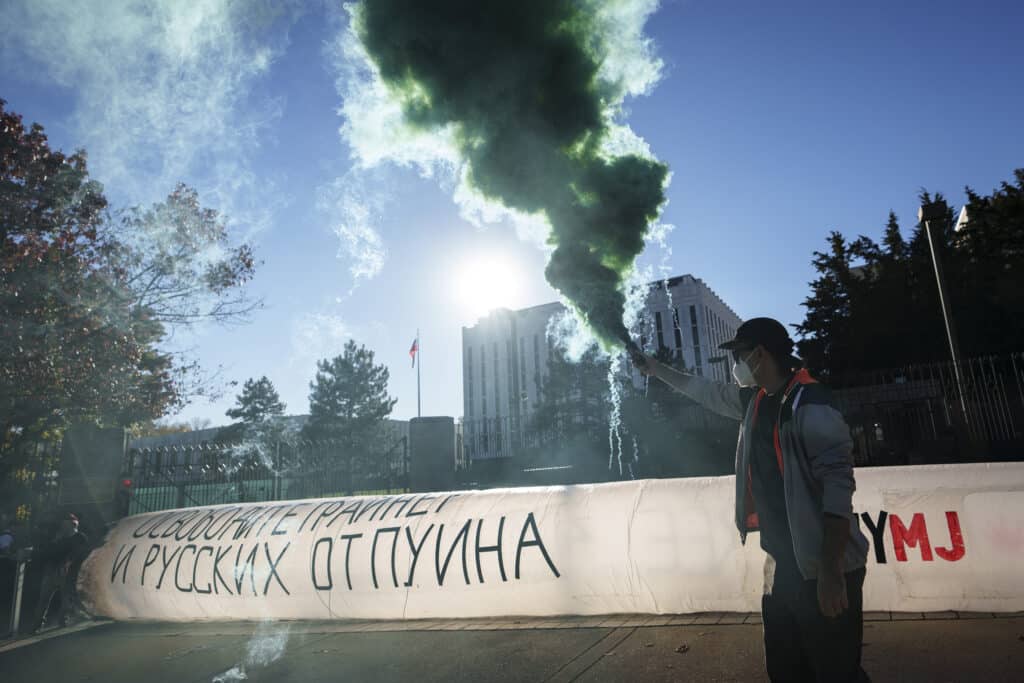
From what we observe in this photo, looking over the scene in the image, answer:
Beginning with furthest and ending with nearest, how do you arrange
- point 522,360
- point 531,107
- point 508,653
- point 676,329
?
point 522,360 < point 676,329 < point 531,107 < point 508,653

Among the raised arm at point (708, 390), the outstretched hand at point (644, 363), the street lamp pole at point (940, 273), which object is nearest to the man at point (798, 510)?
the raised arm at point (708, 390)

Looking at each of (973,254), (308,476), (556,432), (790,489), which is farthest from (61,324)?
(973,254)

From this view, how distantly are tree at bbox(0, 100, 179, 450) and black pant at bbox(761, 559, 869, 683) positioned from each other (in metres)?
15.9

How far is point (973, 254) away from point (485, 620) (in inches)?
1165

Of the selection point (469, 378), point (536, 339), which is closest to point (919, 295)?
point (536, 339)

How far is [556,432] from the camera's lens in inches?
1096

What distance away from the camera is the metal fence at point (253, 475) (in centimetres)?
1404

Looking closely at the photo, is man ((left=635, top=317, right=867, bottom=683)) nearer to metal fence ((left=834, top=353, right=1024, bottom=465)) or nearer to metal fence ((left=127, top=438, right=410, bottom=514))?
metal fence ((left=834, top=353, right=1024, bottom=465))

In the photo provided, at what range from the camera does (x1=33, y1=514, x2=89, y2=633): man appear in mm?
7633

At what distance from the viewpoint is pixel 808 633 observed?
7.82 feet

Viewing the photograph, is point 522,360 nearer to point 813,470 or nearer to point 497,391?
point 497,391

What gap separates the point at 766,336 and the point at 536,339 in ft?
259

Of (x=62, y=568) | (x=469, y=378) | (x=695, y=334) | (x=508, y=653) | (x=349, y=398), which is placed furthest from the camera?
(x=469, y=378)

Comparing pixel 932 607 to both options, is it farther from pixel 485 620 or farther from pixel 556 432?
pixel 556 432
